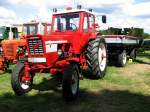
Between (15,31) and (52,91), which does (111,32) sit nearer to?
(15,31)

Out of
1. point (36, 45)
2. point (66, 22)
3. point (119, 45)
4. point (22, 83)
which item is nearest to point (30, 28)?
point (119, 45)

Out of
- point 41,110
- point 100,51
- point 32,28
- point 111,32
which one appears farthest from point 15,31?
point 41,110

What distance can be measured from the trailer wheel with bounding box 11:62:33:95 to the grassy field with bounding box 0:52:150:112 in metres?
0.15

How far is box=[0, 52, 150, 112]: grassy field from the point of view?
6875mm

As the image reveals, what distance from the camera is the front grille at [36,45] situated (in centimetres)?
773

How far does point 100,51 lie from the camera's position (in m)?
10.4

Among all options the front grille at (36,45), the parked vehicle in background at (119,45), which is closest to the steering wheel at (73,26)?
the front grille at (36,45)

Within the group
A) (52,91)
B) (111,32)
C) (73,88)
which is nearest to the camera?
(73,88)

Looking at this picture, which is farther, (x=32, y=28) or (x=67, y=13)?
(x=32, y=28)

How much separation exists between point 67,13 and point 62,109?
11.7 ft

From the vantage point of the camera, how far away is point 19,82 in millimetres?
8000

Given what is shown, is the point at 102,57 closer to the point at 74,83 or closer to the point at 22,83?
the point at 74,83

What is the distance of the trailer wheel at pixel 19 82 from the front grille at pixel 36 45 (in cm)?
59

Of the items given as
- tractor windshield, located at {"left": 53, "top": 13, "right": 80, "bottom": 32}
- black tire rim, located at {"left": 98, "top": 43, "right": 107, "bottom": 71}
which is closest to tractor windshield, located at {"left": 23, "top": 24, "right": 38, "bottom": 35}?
black tire rim, located at {"left": 98, "top": 43, "right": 107, "bottom": 71}
